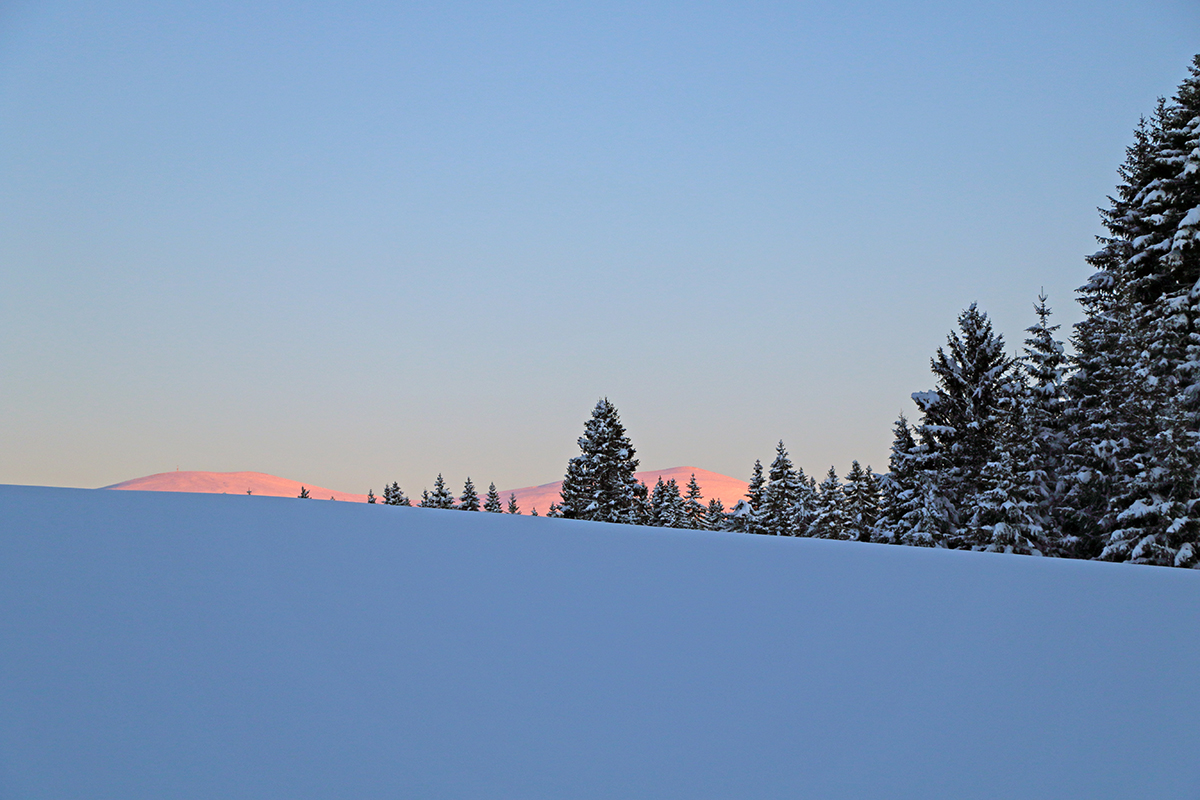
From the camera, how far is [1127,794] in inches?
92.4

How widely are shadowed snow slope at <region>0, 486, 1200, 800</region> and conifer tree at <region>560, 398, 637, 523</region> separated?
4008 centimetres

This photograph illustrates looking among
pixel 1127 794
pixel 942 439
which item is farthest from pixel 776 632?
pixel 942 439

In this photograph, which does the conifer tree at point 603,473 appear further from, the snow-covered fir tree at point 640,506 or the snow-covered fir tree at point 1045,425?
the snow-covered fir tree at point 1045,425

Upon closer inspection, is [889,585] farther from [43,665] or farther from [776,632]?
[43,665]

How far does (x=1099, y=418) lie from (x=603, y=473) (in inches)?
1044

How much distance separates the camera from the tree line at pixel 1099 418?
19.3m

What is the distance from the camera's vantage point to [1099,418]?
886 inches

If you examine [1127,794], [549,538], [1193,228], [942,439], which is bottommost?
[1127,794]

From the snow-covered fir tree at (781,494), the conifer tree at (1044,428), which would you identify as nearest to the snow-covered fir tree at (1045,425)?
the conifer tree at (1044,428)

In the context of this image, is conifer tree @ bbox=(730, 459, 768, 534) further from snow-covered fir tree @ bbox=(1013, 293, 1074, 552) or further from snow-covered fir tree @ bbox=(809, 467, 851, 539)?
snow-covered fir tree @ bbox=(1013, 293, 1074, 552)

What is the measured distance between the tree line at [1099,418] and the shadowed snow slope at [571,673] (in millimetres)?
17665

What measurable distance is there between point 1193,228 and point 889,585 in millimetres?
20353

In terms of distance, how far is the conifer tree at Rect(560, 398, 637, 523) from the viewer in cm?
4472

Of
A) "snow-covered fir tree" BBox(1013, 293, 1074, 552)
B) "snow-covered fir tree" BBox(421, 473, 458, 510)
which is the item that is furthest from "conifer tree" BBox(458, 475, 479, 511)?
"snow-covered fir tree" BBox(1013, 293, 1074, 552)
